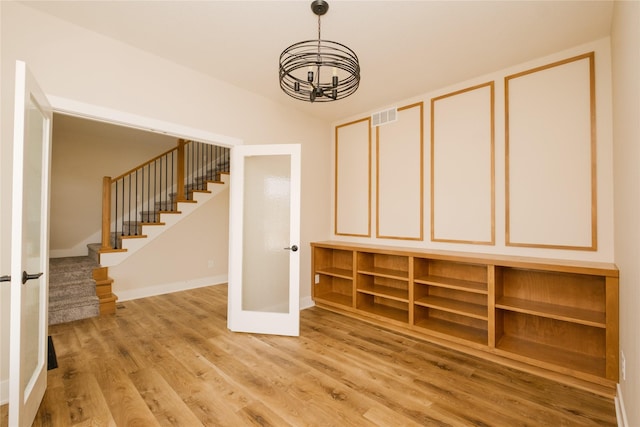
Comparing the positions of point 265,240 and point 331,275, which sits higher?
point 265,240

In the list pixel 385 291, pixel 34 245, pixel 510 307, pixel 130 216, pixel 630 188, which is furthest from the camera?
pixel 130 216

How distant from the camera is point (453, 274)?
3.33 meters

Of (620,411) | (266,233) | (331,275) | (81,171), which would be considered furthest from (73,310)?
(620,411)

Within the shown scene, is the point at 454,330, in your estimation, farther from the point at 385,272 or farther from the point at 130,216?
the point at 130,216

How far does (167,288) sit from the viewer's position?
16.8 ft

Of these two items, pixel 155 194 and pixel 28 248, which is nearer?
pixel 28 248

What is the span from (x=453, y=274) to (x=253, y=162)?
264cm

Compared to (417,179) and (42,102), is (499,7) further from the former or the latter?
(42,102)

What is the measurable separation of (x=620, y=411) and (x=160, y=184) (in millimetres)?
6898

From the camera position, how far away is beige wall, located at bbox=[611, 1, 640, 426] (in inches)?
54.2

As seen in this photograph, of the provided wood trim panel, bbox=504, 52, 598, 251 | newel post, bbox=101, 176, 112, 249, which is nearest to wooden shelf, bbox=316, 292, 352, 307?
wood trim panel, bbox=504, 52, 598, 251

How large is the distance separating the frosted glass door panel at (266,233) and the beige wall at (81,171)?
3.59 m

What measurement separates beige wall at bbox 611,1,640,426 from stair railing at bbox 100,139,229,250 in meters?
5.57

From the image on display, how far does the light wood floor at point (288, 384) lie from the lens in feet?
6.38
